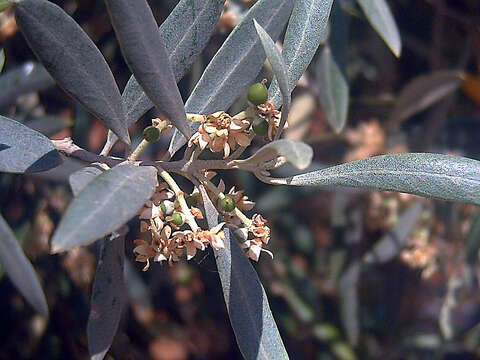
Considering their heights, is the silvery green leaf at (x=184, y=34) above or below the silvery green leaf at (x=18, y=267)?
above

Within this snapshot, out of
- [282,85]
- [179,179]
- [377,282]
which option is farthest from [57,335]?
[282,85]

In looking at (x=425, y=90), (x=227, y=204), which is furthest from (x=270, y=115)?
(x=425, y=90)

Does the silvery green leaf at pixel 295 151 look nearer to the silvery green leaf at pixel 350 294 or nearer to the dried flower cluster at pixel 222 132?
the dried flower cluster at pixel 222 132

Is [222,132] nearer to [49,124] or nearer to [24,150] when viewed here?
[24,150]

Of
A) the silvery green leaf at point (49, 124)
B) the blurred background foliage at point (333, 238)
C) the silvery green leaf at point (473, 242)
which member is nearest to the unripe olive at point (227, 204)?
the blurred background foliage at point (333, 238)

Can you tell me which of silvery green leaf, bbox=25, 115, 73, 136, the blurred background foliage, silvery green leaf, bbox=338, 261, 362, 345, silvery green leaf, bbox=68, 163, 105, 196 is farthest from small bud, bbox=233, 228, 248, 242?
silvery green leaf, bbox=338, 261, 362, 345

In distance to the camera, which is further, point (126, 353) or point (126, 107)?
point (126, 353)

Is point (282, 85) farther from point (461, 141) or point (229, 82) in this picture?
point (461, 141)
